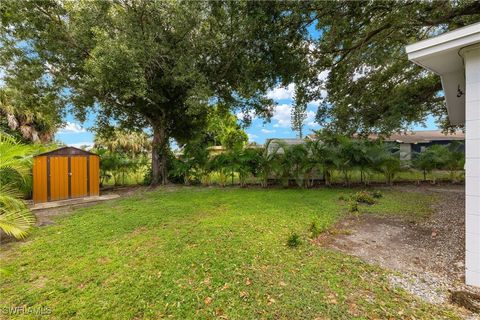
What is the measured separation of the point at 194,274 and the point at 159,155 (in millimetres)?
7863

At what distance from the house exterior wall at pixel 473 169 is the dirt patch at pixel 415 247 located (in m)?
0.26

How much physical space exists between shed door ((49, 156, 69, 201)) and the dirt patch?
7.46 m

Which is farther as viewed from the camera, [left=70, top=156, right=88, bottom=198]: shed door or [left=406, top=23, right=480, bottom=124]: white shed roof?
[left=70, top=156, right=88, bottom=198]: shed door

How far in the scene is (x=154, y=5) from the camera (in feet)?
21.5

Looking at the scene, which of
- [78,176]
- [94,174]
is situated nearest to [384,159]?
[94,174]

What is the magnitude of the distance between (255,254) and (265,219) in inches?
62.9

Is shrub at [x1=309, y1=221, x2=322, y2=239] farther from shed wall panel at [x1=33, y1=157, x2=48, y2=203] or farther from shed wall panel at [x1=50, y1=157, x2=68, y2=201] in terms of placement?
shed wall panel at [x1=33, y1=157, x2=48, y2=203]

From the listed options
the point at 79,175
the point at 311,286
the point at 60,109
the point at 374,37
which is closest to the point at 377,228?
the point at 311,286

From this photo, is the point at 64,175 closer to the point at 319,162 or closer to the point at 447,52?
the point at 319,162

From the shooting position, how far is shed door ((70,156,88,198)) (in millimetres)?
7254

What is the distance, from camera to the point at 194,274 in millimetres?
2793

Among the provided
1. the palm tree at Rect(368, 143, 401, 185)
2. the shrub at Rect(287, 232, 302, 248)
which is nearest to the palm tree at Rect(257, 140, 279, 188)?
the palm tree at Rect(368, 143, 401, 185)

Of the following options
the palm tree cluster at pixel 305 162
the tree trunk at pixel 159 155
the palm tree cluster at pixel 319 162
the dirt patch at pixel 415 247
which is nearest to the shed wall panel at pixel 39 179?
the tree trunk at pixel 159 155

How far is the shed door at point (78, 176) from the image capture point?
725cm
